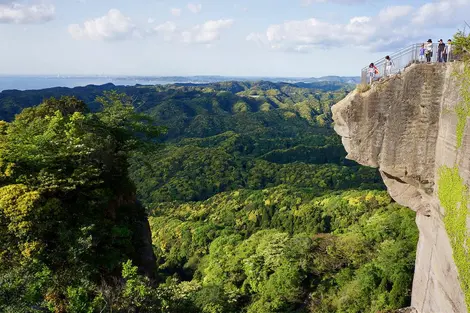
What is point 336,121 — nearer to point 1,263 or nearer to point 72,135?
point 72,135

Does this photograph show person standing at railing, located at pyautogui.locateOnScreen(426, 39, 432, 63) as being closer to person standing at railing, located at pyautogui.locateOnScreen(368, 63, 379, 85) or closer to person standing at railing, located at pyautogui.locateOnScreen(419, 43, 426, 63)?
person standing at railing, located at pyautogui.locateOnScreen(419, 43, 426, 63)

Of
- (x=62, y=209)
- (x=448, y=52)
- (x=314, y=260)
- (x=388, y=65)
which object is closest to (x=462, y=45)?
(x=448, y=52)

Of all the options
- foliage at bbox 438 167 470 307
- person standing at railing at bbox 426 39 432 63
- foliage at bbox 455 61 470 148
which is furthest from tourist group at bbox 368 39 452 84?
foliage at bbox 438 167 470 307

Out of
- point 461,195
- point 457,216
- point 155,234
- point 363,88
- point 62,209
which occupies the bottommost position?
point 155,234

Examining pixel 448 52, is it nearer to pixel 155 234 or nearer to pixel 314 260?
pixel 314 260

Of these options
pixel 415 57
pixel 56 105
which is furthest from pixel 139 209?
pixel 415 57
